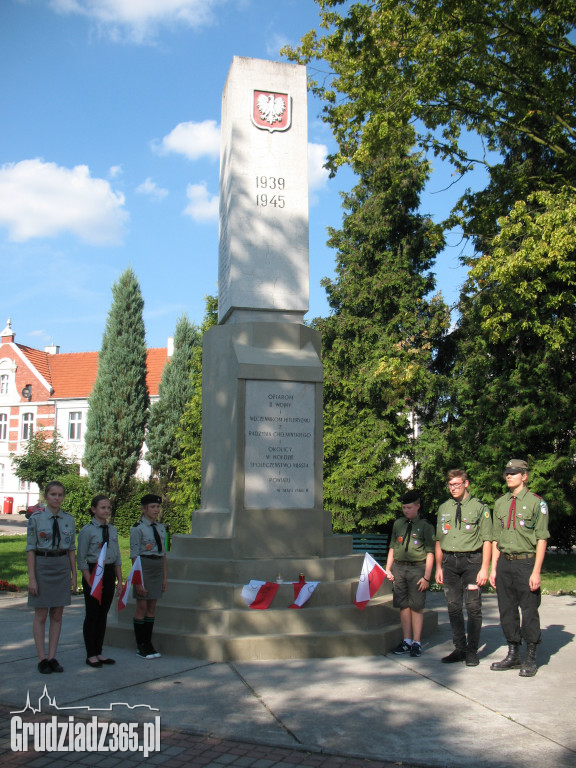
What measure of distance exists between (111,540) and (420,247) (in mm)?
19359

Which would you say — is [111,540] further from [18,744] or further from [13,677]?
[18,744]

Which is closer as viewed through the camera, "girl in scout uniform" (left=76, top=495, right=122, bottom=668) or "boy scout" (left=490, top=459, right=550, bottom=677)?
"boy scout" (left=490, top=459, right=550, bottom=677)

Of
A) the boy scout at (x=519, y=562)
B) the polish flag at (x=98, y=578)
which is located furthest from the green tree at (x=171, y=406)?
the boy scout at (x=519, y=562)

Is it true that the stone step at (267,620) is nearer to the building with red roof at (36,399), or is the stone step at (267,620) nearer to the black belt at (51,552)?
the black belt at (51,552)

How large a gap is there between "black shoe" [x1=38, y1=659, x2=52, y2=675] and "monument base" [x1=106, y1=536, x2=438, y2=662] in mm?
Answer: 1094

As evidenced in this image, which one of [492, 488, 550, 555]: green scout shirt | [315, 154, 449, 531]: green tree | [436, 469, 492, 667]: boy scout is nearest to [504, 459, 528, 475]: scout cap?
[492, 488, 550, 555]: green scout shirt

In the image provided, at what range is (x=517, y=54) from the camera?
13.6m

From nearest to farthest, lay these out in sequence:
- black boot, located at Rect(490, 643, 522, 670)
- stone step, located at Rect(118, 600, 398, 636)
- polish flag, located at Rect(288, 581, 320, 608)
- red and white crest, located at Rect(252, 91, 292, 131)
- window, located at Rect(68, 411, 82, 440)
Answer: black boot, located at Rect(490, 643, 522, 670), stone step, located at Rect(118, 600, 398, 636), polish flag, located at Rect(288, 581, 320, 608), red and white crest, located at Rect(252, 91, 292, 131), window, located at Rect(68, 411, 82, 440)

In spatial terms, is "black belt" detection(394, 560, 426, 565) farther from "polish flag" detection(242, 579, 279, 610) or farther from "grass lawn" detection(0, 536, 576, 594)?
"grass lawn" detection(0, 536, 576, 594)

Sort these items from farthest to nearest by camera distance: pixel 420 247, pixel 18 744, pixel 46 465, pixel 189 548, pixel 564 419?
pixel 46 465 → pixel 420 247 → pixel 564 419 → pixel 189 548 → pixel 18 744

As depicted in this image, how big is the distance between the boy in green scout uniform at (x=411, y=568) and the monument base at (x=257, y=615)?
0.27m

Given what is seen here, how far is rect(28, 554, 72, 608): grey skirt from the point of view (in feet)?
20.0

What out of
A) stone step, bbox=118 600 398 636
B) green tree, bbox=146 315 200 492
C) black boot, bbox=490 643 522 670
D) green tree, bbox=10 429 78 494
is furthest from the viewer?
green tree, bbox=146 315 200 492

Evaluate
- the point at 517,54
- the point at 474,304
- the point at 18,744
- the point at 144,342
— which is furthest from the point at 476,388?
the point at 144,342
